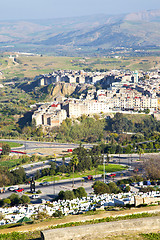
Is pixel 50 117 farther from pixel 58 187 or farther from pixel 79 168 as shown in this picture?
pixel 58 187

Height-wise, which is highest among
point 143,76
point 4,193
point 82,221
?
point 143,76

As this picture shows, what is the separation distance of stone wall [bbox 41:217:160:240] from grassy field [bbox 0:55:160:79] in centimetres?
10376

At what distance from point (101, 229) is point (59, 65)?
11982 cm

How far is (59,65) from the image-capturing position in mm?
134125

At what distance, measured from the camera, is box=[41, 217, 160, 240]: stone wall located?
1564 cm

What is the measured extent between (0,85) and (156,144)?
6019 cm

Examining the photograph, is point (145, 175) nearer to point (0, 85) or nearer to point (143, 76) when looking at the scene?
point (143, 76)

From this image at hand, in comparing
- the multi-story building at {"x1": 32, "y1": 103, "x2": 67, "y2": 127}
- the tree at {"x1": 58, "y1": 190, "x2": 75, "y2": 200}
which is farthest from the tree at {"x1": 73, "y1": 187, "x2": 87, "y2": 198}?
the multi-story building at {"x1": 32, "y1": 103, "x2": 67, "y2": 127}

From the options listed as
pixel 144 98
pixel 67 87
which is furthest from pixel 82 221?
pixel 67 87

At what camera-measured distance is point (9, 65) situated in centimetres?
13750

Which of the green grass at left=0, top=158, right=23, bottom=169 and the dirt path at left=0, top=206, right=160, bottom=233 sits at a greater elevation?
the dirt path at left=0, top=206, right=160, bottom=233

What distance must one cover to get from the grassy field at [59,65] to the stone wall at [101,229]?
104 meters

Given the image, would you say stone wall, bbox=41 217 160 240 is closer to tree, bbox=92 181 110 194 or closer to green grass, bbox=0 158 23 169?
tree, bbox=92 181 110 194

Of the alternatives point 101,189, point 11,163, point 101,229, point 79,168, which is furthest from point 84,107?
point 101,229
